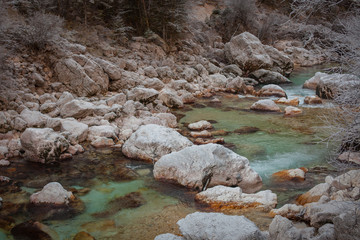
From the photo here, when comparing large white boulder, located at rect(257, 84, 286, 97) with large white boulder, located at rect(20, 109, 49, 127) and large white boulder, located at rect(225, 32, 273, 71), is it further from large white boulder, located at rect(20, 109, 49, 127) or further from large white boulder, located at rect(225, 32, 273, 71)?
large white boulder, located at rect(20, 109, 49, 127)

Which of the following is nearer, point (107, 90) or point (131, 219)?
point (131, 219)

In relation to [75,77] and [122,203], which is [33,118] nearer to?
[75,77]

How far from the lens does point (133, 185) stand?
20.3ft

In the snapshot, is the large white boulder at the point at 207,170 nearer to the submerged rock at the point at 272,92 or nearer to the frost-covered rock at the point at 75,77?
the frost-covered rock at the point at 75,77

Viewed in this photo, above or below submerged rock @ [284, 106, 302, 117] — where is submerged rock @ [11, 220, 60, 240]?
above

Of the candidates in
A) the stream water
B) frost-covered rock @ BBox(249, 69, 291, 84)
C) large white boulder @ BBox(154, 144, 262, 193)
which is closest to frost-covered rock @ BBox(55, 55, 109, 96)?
the stream water

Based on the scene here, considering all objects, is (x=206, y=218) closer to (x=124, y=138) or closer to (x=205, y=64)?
(x=124, y=138)

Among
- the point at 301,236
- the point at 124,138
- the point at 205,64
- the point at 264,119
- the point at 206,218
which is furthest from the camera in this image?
the point at 205,64

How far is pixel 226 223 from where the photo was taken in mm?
3908

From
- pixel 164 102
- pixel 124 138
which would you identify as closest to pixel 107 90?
pixel 164 102

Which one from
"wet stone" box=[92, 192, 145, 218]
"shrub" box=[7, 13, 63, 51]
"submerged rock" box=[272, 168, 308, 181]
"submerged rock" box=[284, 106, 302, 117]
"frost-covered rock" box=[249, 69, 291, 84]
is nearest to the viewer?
"wet stone" box=[92, 192, 145, 218]

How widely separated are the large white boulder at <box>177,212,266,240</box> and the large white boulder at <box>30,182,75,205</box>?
7.84 feet

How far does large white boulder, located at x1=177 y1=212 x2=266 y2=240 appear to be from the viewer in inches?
145

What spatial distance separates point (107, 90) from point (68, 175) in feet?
20.0
